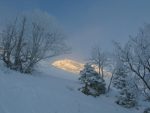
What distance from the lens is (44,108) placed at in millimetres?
15859

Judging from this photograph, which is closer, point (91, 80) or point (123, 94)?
point (123, 94)

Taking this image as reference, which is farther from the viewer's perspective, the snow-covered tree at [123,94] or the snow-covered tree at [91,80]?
the snow-covered tree at [91,80]

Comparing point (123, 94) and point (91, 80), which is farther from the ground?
point (91, 80)

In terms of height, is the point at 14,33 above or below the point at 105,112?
above

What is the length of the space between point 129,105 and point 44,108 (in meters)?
24.2

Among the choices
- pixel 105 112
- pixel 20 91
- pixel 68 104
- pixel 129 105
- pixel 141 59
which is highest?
pixel 141 59

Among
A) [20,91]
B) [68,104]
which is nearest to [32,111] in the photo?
[20,91]

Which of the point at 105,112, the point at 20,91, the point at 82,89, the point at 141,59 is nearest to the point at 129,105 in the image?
the point at 82,89

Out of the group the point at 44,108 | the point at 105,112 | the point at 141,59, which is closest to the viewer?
the point at 44,108

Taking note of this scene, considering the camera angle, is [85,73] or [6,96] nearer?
[6,96]

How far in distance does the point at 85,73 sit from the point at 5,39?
1300cm

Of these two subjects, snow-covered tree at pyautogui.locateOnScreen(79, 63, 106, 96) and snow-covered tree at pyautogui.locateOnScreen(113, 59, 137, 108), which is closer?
snow-covered tree at pyautogui.locateOnScreen(113, 59, 137, 108)

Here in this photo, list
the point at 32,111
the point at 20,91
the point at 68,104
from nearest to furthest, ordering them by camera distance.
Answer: the point at 32,111 → the point at 20,91 → the point at 68,104

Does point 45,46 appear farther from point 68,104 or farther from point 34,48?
point 68,104
